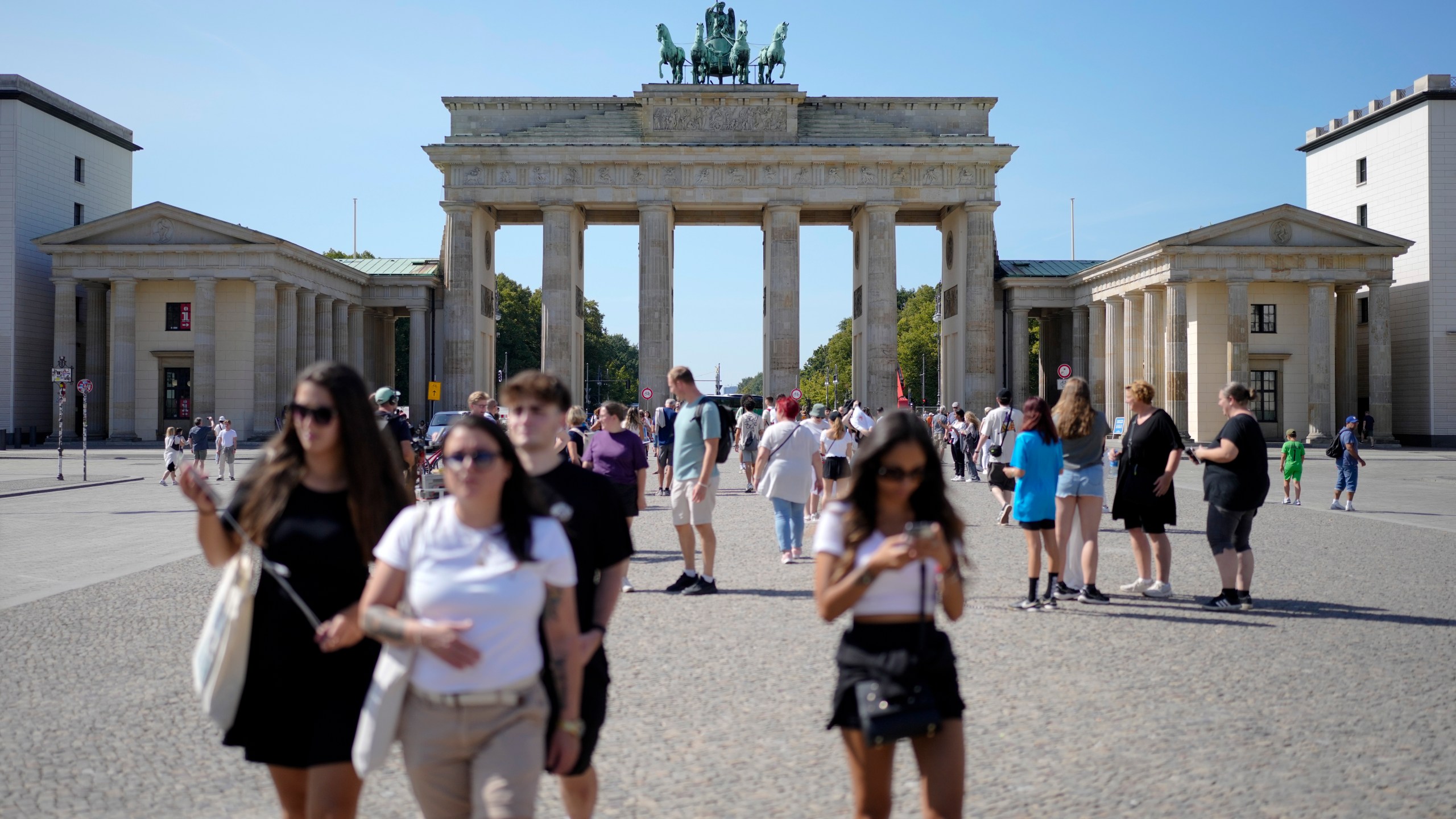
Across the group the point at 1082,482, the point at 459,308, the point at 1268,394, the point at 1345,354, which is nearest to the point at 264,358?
the point at 459,308

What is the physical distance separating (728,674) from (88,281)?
5273 cm

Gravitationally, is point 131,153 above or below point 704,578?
above

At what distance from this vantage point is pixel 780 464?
12547 millimetres

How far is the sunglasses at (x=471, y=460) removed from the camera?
11.0 ft

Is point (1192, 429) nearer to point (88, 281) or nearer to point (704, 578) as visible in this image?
point (704, 578)

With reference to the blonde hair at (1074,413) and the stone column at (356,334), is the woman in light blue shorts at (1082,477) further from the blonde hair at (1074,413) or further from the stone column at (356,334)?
the stone column at (356,334)

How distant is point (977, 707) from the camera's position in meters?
6.52

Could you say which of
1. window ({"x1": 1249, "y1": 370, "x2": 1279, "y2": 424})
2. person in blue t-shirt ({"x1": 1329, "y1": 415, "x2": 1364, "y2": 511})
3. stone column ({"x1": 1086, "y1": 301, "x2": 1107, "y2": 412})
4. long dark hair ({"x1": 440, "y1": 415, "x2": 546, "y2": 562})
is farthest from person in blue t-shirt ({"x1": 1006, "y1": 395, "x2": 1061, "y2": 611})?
stone column ({"x1": 1086, "y1": 301, "x2": 1107, "y2": 412})

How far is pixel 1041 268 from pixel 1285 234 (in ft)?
52.4

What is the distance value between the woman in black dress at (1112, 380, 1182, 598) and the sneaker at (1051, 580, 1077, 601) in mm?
605

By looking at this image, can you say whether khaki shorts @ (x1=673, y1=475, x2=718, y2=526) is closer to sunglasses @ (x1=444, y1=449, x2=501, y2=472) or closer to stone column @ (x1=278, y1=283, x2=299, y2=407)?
sunglasses @ (x1=444, y1=449, x2=501, y2=472)

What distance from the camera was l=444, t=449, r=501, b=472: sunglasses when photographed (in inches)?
132

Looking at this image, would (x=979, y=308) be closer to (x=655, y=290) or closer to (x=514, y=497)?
(x=655, y=290)

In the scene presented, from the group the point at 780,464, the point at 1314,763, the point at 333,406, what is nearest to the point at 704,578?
the point at 780,464
